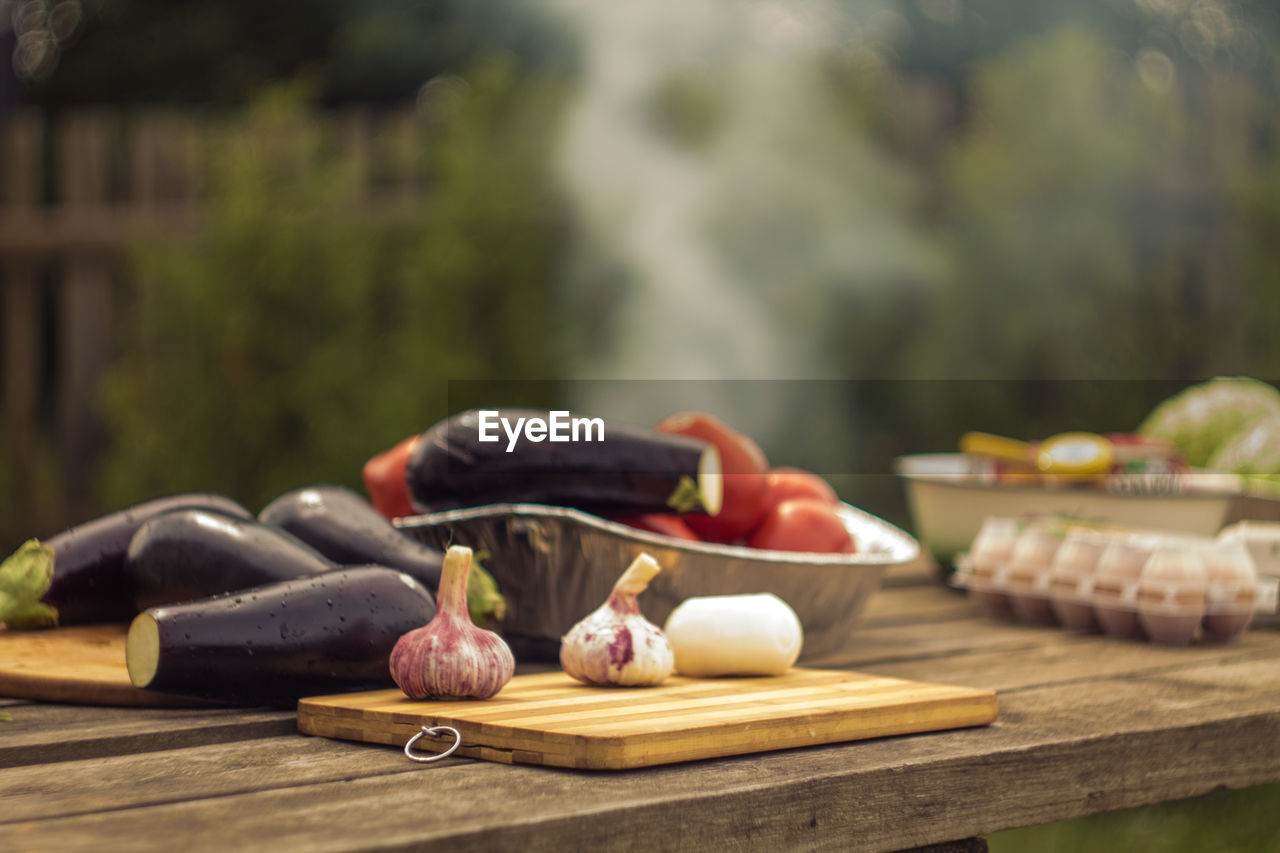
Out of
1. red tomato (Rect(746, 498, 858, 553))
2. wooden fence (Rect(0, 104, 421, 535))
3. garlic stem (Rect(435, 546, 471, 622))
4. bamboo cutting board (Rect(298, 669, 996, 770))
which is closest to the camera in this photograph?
bamboo cutting board (Rect(298, 669, 996, 770))

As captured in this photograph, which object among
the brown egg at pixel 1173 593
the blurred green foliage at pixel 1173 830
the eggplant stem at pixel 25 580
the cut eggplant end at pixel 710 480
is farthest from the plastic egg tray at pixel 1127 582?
the eggplant stem at pixel 25 580

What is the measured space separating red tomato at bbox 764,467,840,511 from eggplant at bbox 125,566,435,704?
0.50m

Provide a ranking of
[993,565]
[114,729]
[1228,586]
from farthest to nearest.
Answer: [993,565] → [1228,586] → [114,729]

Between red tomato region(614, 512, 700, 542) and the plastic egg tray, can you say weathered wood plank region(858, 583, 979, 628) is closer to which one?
the plastic egg tray

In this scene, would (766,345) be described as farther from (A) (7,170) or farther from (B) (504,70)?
(A) (7,170)

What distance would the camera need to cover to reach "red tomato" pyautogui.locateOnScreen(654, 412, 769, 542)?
1.39 metres

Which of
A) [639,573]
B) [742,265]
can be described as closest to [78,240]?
[742,265]

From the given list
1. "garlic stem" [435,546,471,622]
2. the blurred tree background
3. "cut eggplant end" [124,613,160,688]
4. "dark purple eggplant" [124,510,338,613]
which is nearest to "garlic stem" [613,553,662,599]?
"garlic stem" [435,546,471,622]

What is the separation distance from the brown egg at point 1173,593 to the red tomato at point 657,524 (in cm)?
47

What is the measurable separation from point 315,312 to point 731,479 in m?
2.63

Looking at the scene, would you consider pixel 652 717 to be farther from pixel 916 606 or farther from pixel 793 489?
pixel 916 606

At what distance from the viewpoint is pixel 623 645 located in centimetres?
102

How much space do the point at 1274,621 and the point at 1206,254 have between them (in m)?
2.77

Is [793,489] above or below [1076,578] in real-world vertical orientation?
above
